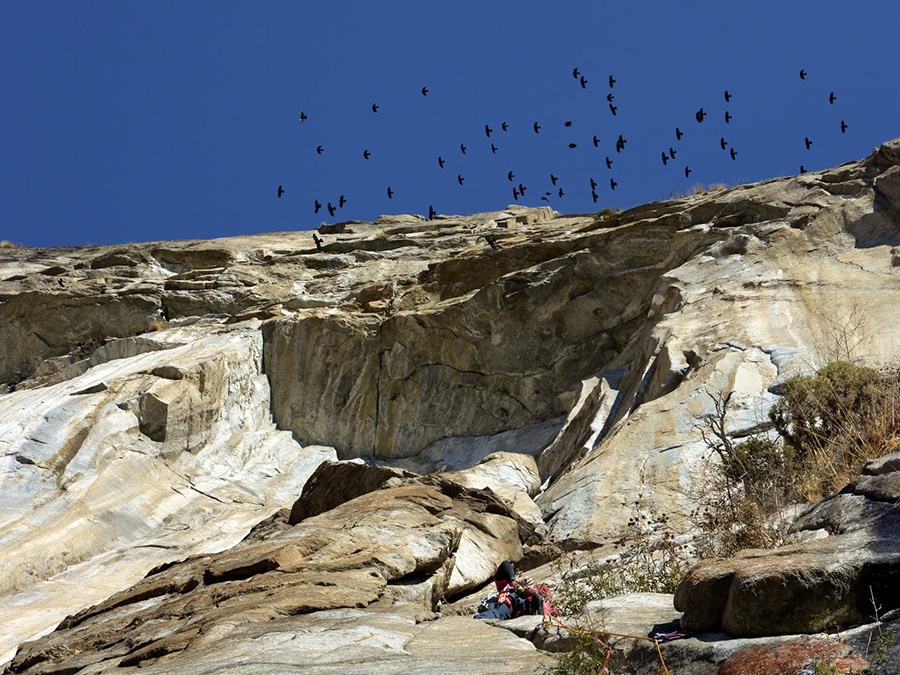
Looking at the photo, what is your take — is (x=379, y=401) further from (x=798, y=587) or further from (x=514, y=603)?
(x=798, y=587)

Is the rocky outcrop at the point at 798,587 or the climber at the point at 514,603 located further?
the climber at the point at 514,603

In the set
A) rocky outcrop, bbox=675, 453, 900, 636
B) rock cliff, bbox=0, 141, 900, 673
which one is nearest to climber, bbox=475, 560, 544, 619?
rock cliff, bbox=0, 141, 900, 673

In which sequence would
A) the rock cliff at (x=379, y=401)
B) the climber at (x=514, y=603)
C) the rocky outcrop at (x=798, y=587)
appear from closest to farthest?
the rocky outcrop at (x=798, y=587) < the climber at (x=514, y=603) < the rock cliff at (x=379, y=401)

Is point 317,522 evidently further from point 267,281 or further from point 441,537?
point 267,281

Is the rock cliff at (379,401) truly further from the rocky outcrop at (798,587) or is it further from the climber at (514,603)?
the rocky outcrop at (798,587)

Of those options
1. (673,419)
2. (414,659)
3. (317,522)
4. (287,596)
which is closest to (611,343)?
(673,419)

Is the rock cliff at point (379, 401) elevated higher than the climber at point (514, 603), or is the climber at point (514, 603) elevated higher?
the rock cliff at point (379, 401)

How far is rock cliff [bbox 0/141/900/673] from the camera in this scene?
8797mm

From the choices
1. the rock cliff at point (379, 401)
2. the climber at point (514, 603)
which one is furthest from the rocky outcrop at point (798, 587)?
the climber at point (514, 603)

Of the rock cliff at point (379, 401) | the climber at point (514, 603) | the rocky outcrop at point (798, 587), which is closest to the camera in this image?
the rocky outcrop at point (798, 587)

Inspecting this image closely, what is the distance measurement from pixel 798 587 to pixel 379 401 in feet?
65.6

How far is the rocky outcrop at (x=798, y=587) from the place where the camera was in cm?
479

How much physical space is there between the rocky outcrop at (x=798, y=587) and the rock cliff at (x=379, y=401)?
3.70 feet

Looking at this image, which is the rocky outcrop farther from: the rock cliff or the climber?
the climber
